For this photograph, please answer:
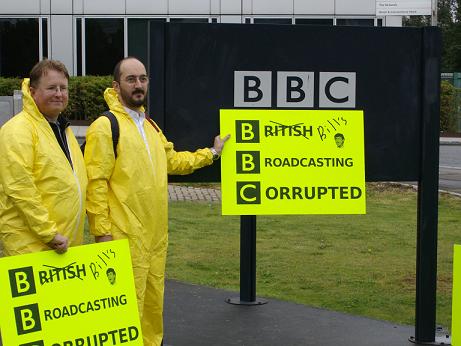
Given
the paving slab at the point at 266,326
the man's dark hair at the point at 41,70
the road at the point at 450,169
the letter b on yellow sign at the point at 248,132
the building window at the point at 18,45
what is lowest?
the paving slab at the point at 266,326

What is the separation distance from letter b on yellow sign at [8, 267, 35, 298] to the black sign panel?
170 centimetres

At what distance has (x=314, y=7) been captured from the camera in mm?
30406

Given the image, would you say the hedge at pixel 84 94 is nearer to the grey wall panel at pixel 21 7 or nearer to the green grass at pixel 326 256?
the grey wall panel at pixel 21 7

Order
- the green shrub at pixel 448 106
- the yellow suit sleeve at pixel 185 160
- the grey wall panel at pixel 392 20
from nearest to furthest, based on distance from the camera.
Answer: the yellow suit sleeve at pixel 185 160
the green shrub at pixel 448 106
the grey wall panel at pixel 392 20

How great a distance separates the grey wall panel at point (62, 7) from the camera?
31062mm

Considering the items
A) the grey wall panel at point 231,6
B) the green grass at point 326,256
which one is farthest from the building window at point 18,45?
the green grass at point 326,256

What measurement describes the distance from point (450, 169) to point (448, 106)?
11.4 m

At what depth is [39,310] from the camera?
15.1 ft

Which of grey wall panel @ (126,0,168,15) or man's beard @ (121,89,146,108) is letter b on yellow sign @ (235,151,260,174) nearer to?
man's beard @ (121,89,146,108)

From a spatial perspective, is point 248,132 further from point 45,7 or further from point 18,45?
point 18,45

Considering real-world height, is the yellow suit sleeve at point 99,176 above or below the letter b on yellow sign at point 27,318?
above

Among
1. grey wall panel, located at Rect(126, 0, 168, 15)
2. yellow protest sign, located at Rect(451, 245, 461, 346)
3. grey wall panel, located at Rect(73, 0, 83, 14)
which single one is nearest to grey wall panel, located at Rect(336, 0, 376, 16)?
grey wall panel, located at Rect(126, 0, 168, 15)

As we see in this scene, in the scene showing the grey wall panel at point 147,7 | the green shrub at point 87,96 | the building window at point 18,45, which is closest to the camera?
the green shrub at point 87,96

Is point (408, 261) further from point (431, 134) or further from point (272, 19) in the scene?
point (272, 19)
